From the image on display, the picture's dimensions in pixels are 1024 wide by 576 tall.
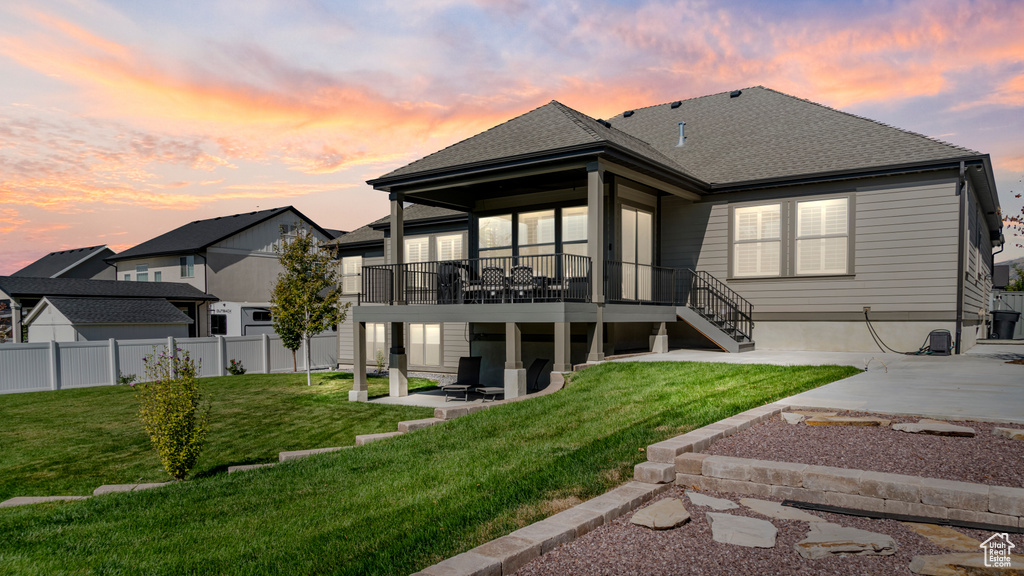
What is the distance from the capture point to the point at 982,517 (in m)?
4.14

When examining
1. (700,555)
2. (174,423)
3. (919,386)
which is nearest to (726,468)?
(700,555)

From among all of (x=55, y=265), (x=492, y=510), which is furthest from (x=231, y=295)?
(x=492, y=510)

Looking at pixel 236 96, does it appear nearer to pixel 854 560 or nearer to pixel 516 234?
pixel 516 234

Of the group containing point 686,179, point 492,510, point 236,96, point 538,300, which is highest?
point 236,96

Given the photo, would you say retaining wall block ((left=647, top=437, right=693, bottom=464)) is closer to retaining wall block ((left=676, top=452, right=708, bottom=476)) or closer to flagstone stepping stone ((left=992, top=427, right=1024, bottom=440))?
retaining wall block ((left=676, top=452, right=708, bottom=476))

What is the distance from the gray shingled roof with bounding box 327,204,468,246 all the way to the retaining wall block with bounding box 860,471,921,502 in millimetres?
16659

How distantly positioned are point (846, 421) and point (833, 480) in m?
2.11

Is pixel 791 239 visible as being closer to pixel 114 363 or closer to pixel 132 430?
pixel 132 430

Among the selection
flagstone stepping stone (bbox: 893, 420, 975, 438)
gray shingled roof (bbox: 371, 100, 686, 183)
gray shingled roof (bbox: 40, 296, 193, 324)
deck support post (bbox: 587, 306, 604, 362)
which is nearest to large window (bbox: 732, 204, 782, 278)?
gray shingled roof (bbox: 371, 100, 686, 183)

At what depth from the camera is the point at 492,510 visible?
186 inches

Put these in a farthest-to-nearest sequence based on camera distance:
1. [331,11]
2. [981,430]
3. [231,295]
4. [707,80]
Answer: [231,295] < [707,80] < [331,11] < [981,430]

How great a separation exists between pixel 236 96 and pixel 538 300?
9.87 meters

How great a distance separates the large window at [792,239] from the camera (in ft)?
49.9

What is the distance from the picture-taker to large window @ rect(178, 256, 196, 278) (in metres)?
34.1
